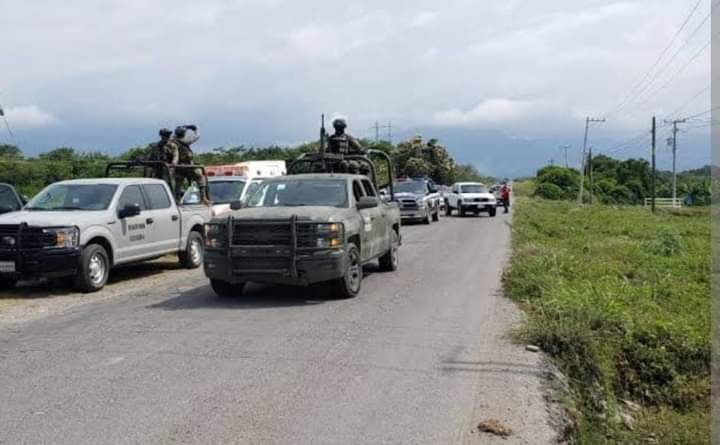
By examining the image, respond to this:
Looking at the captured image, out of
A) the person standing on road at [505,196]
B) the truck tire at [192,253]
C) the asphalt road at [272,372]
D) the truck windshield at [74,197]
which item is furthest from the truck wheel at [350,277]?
the person standing on road at [505,196]

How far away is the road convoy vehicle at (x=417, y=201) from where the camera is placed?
29.2m

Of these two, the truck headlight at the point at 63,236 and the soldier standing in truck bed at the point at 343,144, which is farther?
the soldier standing in truck bed at the point at 343,144

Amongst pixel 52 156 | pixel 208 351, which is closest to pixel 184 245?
pixel 208 351

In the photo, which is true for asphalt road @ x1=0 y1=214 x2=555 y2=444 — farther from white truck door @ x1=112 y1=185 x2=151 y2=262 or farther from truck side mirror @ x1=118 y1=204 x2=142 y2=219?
truck side mirror @ x1=118 y1=204 x2=142 y2=219

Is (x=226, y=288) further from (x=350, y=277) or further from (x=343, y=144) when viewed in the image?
(x=343, y=144)

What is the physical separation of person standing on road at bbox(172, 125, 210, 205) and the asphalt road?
230 inches

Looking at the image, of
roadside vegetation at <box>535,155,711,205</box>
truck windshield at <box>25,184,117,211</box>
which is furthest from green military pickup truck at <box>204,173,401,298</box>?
roadside vegetation at <box>535,155,711,205</box>

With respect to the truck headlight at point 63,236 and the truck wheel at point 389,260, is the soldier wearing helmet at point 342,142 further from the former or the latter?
the truck headlight at point 63,236

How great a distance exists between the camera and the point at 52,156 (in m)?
46.0

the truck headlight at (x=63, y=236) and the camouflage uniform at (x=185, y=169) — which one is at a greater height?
the camouflage uniform at (x=185, y=169)

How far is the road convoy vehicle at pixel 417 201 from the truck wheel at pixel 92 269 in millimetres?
17823

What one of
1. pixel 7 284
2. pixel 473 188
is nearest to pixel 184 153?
pixel 7 284

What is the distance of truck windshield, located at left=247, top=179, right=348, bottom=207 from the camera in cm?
1130

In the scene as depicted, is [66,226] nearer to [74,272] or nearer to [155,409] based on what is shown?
[74,272]
